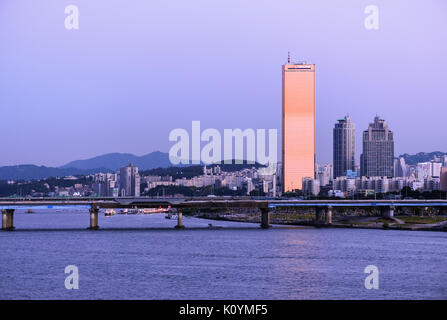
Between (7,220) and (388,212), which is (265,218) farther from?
(7,220)

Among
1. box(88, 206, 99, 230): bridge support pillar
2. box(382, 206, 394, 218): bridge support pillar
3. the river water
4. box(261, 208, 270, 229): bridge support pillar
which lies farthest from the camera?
box(382, 206, 394, 218): bridge support pillar

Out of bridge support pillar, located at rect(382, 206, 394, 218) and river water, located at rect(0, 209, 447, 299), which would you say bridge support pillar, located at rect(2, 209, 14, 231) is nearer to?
river water, located at rect(0, 209, 447, 299)

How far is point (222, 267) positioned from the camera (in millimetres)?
58281

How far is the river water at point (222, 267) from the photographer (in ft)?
151

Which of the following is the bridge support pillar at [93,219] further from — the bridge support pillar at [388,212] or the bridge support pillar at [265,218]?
the bridge support pillar at [388,212]

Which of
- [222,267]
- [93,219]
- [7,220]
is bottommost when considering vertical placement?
[222,267]

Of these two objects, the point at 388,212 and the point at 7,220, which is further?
the point at 388,212

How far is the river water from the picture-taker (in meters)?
46.0

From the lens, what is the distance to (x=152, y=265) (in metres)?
59.9

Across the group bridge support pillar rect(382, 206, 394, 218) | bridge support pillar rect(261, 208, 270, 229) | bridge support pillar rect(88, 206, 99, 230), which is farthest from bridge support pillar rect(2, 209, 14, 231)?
bridge support pillar rect(382, 206, 394, 218)

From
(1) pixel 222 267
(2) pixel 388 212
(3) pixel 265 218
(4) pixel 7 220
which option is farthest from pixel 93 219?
(1) pixel 222 267
